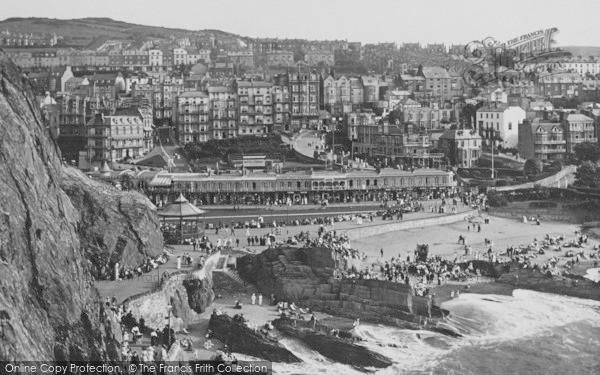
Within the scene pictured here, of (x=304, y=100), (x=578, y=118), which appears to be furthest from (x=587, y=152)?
(x=304, y=100)


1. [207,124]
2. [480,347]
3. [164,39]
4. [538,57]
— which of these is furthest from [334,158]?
[164,39]

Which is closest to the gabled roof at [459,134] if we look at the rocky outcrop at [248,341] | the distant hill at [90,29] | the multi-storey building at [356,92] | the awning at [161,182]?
the multi-storey building at [356,92]

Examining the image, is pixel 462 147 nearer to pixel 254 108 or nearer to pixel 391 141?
pixel 391 141

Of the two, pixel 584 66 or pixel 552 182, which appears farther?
pixel 584 66

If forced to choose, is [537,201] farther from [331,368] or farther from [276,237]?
[331,368]

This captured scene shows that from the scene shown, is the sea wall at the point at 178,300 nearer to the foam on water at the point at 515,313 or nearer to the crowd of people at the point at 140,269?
the crowd of people at the point at 140,269

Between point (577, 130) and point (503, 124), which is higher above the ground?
point (503, 124)
